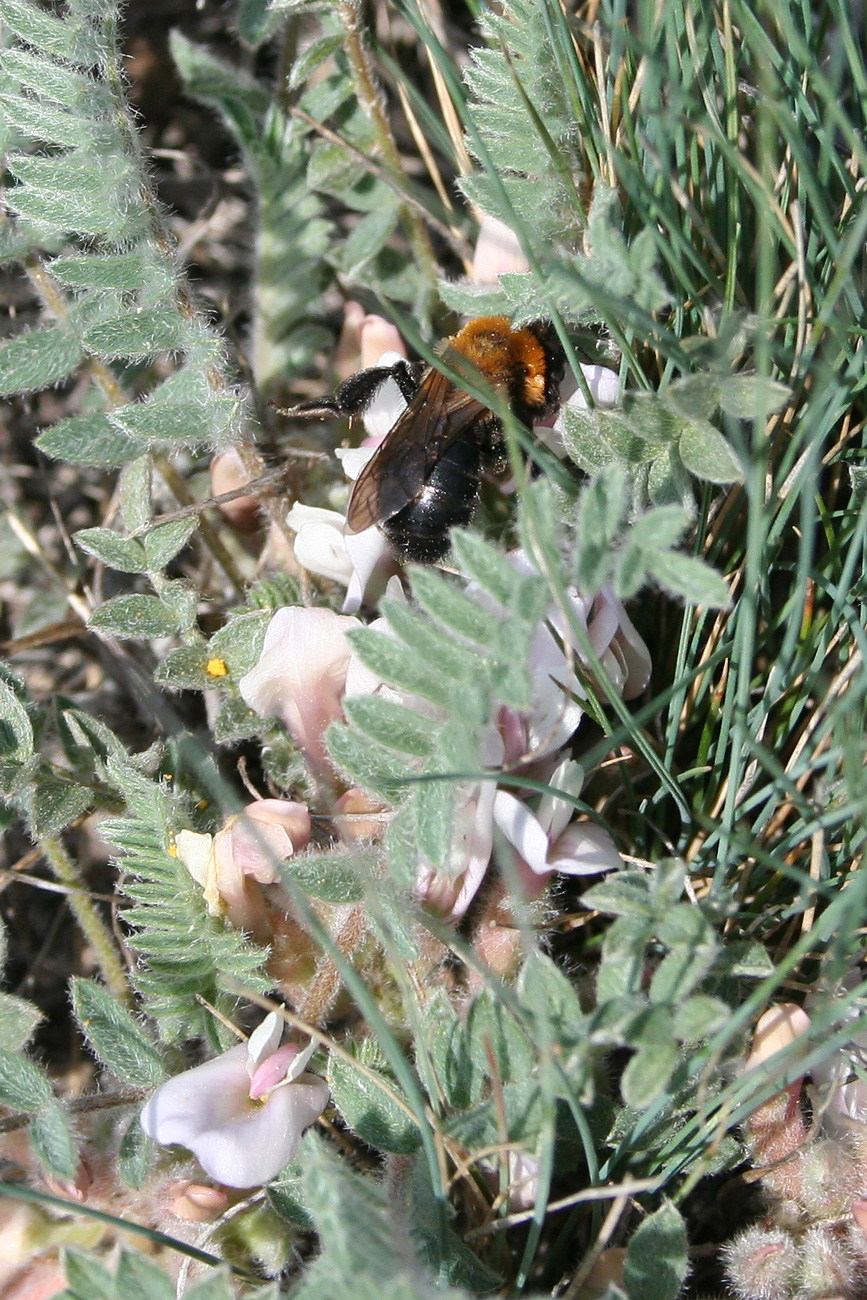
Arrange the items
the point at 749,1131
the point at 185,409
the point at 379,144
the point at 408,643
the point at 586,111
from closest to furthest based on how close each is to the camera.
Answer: the point at 408,643, the point at 749,1131, the point at 586,111, the point at 185,409, the point at 379,144

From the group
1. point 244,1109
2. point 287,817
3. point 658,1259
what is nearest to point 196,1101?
point 244,1109

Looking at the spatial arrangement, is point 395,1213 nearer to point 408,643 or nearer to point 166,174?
point 408,643

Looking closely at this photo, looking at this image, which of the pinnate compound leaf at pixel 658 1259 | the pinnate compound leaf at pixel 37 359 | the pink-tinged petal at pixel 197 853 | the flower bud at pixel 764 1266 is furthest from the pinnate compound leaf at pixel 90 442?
the flower bud at pixel 764 1266

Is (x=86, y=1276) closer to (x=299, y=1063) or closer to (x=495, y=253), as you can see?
(x=299, y=1063)

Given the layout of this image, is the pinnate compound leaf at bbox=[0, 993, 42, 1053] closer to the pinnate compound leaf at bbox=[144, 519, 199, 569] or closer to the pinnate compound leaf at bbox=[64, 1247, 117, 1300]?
the pinnate compound leaf at bbox=[64, 1247, 117, 1300]

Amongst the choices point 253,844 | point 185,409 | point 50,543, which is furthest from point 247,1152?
point 50,543

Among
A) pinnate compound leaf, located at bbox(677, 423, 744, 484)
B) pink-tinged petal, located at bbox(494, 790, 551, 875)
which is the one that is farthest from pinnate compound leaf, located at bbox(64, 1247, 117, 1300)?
pinnate compound leaf, located at bbox(677, 423, 744, 484)
